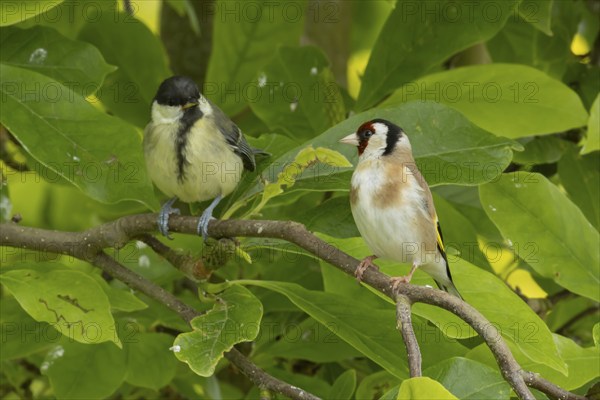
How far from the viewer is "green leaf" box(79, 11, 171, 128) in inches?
125

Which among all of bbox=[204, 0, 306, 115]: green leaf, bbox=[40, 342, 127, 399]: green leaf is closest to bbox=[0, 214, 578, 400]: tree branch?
A: bbox=[40, 342, 127, 399]: green leaf

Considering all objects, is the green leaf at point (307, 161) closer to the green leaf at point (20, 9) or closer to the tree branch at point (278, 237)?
the tree branch at point (278, 237)

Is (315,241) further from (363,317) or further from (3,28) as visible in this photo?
(3,28)

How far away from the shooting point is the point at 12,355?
264 centimetres

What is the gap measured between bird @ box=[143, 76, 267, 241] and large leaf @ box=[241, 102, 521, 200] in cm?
28

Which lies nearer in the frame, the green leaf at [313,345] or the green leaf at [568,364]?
the green leaf at [568,364]

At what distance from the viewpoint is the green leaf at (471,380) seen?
74.8 inches

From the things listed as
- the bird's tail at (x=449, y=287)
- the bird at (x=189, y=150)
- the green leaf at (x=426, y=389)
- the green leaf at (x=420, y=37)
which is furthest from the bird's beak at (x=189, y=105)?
the green leaf at (x=426, y=389)

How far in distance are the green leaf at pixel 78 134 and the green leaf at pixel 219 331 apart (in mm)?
456

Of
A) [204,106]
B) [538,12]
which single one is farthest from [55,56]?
[538,12]

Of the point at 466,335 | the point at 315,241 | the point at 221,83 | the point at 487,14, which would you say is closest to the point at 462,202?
the point at 487,14

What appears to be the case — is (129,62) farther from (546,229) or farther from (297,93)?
(546,229)

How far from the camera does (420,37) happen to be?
2857mm

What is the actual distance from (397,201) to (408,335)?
909 mm
